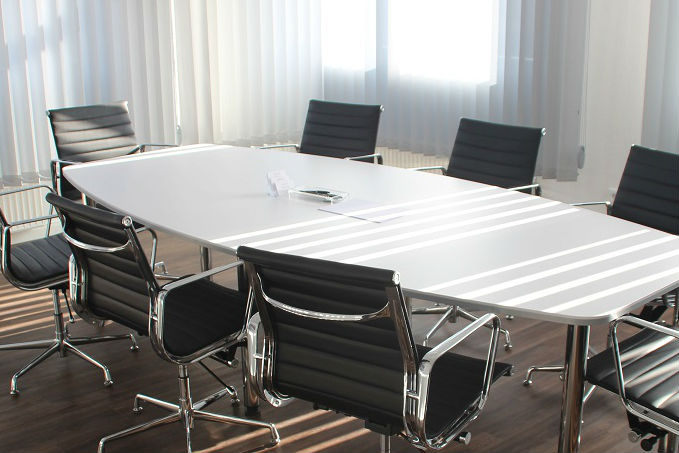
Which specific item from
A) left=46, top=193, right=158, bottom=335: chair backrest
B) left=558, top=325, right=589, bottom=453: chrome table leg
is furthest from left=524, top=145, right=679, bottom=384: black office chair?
left=46, top=193, right=158, bottom=335: chair backrest

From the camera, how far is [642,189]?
3686mm

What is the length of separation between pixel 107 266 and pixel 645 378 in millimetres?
1843

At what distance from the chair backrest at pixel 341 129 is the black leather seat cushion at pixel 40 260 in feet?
5.67

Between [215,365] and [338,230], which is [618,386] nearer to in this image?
[338,230]

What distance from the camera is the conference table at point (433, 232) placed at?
103 inches

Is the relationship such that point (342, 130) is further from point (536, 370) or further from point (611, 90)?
point (536, 370)

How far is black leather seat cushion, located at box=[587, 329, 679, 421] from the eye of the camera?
2.49 m

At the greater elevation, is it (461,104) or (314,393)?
(461,104)

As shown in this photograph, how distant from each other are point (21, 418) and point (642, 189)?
9.19 ft

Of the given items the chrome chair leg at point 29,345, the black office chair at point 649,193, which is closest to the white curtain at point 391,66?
the black office chair at point 649,193

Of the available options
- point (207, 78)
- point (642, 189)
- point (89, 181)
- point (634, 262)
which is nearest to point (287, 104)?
point (207, 78)

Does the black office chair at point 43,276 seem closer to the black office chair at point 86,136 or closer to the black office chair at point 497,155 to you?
the black office chair at point 86,136

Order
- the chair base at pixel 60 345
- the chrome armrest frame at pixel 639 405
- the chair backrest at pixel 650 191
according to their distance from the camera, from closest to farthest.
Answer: the chrome armrest frame at pixel 639 405 → the chair backrest at pixel 650 191 → the chair base at pixel 60 345

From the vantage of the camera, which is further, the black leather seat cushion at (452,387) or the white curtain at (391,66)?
the white curtain at (391,66)
